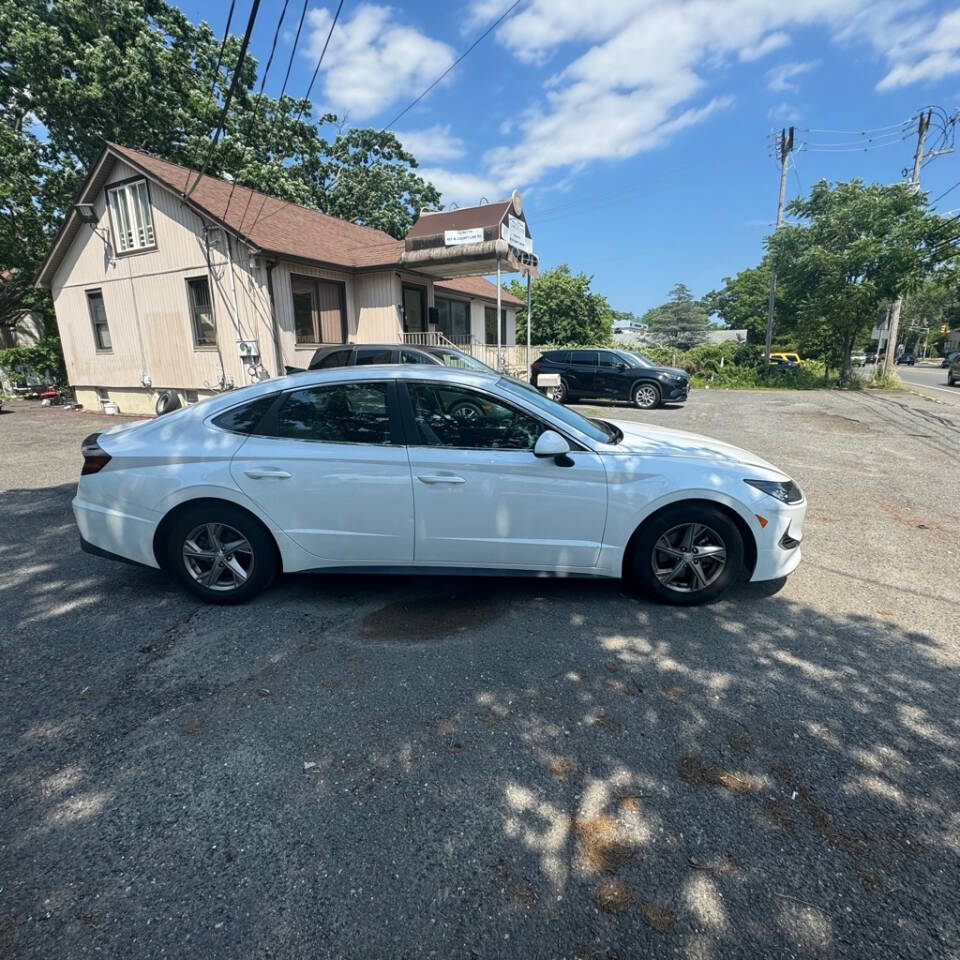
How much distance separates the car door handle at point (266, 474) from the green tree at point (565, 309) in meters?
34.0

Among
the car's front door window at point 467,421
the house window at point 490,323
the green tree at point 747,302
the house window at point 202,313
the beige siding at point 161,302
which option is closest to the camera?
the car's front door window at point 467,421

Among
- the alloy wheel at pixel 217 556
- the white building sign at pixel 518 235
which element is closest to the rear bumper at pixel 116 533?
the alloy wheel at pixel 217 556

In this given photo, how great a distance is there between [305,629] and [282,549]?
537 mm

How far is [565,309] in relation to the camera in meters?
36.4

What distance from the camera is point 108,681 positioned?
9.33 feet

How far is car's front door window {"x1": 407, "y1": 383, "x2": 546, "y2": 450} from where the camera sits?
3406 mm

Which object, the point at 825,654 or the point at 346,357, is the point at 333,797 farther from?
the point at 346,357

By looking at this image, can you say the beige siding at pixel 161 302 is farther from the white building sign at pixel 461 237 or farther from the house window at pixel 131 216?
the white building sign at pixel 461 237

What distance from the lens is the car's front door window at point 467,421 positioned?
11.2ft

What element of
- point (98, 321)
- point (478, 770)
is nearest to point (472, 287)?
point (98, 321)

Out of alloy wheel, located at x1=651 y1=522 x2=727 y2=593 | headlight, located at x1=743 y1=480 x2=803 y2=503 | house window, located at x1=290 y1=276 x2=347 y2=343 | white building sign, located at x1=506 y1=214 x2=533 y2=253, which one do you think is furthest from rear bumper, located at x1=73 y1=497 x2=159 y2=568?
white building sign, located at x1=506 y1=214 x2=533 y2=253

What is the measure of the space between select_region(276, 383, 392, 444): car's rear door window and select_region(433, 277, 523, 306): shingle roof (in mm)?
15234

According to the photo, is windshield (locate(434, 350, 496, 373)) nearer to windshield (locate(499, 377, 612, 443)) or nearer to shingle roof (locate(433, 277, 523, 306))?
shingle roof (locate(433, 277, 523, 306))

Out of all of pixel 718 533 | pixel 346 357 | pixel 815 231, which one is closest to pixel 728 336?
pixel 815 231
